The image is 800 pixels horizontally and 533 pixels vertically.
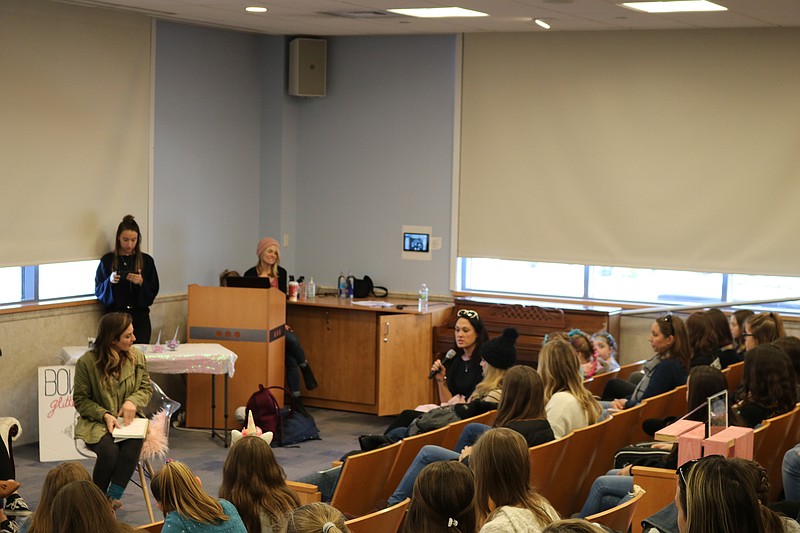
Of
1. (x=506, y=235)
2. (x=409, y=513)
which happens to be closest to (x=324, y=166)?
(x=506, y=235)

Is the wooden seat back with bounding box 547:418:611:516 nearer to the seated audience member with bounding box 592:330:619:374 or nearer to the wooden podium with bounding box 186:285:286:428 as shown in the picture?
the seated audience member with bounding box 592:330:619:374

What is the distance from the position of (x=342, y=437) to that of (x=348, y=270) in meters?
2.17

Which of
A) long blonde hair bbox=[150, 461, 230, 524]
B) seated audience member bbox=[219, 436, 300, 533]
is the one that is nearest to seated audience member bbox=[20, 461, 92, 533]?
long blonde hair bbox=[150, 461, 230, 524]

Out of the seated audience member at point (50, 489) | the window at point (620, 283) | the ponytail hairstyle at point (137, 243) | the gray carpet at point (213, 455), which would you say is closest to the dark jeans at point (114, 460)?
the gray carpet at point (213, 455)

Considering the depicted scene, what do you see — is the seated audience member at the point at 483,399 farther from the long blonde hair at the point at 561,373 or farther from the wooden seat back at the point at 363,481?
the wooden seat back at the point at 363,481

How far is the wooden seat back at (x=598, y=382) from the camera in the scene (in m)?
7.44

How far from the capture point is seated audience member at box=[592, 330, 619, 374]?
8.08 meters

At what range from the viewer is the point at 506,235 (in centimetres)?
976

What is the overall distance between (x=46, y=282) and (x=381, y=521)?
17.1ft

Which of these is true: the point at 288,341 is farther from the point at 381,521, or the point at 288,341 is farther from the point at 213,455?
the point at 381,521

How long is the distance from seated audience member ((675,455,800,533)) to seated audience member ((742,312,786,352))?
180 inches

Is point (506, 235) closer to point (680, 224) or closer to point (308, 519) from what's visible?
point (680, 224)

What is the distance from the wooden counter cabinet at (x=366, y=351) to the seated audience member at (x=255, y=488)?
4.89m

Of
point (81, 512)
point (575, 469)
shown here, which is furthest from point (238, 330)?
point (81, 512)
